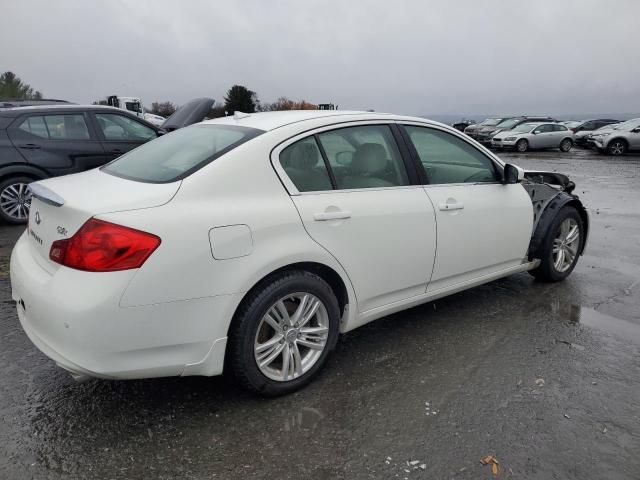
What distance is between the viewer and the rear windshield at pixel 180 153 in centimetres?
287

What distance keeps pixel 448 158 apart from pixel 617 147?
2247 centimetres

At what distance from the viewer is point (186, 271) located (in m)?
2.48

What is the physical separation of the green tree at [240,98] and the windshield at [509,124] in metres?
33.3

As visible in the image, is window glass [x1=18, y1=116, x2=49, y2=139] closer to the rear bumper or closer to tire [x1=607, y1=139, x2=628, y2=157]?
the rear bumper

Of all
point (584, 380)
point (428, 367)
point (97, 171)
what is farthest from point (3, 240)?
point (584, 380)

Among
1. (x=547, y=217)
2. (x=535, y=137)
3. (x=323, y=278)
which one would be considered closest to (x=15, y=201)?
(x=323, y=278)

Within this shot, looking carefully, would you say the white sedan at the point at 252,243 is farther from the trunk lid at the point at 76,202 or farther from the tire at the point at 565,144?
the tire at the point at 565,144

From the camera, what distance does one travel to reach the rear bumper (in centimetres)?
236

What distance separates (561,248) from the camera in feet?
15.9

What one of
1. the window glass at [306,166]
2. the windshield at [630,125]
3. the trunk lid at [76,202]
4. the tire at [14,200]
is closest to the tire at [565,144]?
the windshield at [630,125]

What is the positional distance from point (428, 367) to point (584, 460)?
1.06 m

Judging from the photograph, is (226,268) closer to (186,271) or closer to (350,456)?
(186,271)

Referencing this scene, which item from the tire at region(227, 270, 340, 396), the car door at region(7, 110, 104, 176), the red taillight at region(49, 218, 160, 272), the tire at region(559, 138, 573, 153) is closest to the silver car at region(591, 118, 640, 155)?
the tire at region(559, 138, 573, 153)

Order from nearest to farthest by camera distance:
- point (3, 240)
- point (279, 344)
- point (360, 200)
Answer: point (279, 344) → point (360, 200) → point (3, 240)
